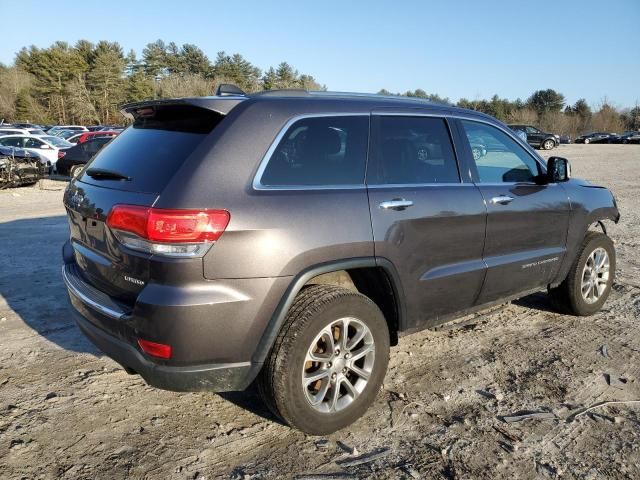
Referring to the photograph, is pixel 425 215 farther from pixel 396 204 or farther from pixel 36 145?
pixel 36 145

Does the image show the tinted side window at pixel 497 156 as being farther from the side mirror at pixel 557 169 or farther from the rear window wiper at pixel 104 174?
the rear window wiper at pixel 104 174

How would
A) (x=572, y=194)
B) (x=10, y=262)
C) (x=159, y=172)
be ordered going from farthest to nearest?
(x=10, y=262), (x=572, y=194), (x=159, y=172)

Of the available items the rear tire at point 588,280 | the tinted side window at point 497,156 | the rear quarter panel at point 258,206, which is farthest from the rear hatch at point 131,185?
the rear tire at point 588,280

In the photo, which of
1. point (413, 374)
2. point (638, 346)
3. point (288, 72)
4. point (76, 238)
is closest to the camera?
point (76, 238)

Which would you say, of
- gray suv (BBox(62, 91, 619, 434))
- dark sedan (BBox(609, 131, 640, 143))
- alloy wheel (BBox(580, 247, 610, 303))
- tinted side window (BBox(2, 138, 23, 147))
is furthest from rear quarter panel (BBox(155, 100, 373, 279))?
dark sedan (BBox(609, 131, 640, 143))

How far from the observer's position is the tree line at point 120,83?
2484 inches

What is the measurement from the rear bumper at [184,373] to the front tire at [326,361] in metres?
0.17

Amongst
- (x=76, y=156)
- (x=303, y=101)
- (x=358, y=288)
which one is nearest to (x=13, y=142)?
(x=76, y=156)

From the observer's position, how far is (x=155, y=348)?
7.90 ft

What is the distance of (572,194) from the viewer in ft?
14.1

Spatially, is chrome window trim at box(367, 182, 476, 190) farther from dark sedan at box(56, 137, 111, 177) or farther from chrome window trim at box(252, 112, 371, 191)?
dark sedan at box(56, 137, 111, 177)

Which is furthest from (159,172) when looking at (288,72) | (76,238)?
(288,72)

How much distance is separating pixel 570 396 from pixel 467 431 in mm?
863

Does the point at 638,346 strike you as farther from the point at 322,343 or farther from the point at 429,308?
the point at 322,343
